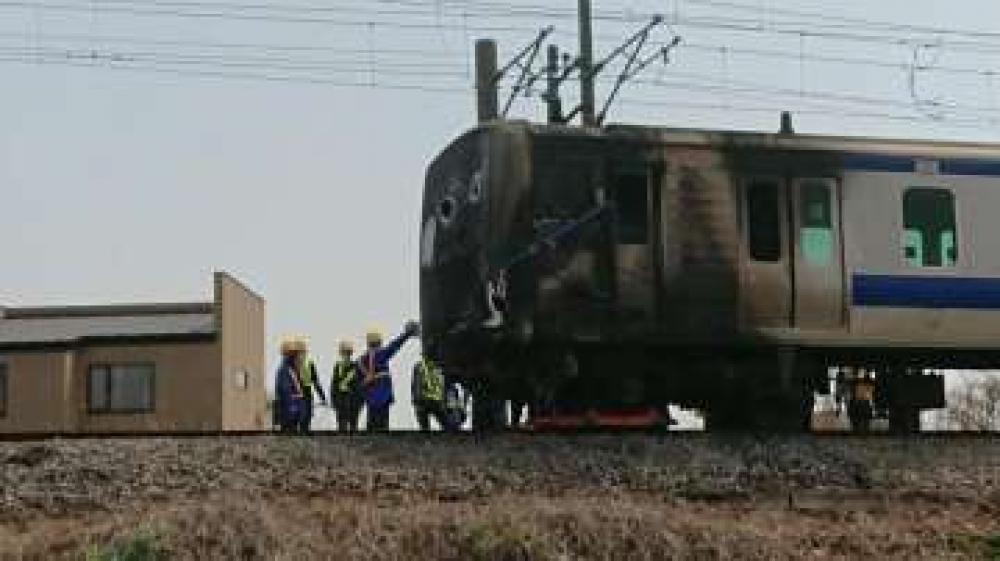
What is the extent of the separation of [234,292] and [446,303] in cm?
2893

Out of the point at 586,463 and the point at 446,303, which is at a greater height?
the point at 446,303

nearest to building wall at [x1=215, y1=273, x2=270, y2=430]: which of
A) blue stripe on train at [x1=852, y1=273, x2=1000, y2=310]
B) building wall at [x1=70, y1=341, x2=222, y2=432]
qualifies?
building wall at [x1=70, y1=341, x2=222, y2=432]

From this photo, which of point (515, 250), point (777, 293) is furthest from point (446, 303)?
point (777, 293)

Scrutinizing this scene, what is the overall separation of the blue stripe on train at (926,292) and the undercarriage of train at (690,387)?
695mm

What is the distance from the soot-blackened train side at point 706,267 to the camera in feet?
52.3

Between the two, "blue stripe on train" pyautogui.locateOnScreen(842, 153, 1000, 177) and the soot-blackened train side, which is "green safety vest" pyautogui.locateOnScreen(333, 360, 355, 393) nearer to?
the soot-blackened train side

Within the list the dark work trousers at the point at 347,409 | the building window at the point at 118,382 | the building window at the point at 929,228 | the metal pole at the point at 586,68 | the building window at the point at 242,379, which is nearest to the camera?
the building window at the point at 929,228

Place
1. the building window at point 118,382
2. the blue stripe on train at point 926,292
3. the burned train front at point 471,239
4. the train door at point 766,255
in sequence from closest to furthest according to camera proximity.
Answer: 1. the burned train front at point 471,239
2. the train door at point 766,255
3. the blue stripe on train at point 926,292
4. the building window at point 118,382

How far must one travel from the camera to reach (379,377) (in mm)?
18375

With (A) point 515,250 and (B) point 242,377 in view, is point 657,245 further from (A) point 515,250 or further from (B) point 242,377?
(B) point 242,377

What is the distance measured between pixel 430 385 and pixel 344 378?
0.99 meters

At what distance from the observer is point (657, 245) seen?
16.1 meters

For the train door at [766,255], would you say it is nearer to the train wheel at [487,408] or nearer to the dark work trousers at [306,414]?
the train wheel at [487,408]

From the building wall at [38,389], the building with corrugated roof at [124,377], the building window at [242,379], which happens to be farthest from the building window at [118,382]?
the building window at [242,379]
